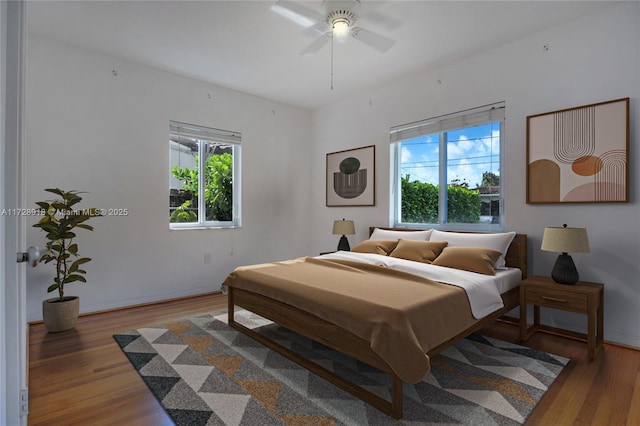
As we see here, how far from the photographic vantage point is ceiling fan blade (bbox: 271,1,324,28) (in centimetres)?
259

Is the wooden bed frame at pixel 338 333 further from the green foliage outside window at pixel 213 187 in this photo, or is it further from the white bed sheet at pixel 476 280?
the green foliage outside window at pixel 213 187

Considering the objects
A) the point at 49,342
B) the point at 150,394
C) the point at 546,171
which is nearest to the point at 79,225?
the point at 49,342

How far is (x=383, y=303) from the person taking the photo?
192cm

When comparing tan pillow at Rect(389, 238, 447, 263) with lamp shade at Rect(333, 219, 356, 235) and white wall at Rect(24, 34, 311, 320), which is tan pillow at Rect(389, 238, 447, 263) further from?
white wall at Rect(24, 34, 311, 320)

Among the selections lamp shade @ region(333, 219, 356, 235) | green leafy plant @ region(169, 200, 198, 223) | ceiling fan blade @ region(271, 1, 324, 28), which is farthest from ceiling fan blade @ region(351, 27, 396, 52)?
green leafy plant @ region(169, 200, 198, 223)

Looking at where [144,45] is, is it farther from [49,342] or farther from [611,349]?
[611,349]

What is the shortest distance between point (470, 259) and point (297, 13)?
2560 mm

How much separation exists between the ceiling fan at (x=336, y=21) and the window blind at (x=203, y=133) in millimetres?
1842

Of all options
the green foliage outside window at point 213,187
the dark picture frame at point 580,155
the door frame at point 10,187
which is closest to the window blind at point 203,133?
the green foliage outside window at point 213,187

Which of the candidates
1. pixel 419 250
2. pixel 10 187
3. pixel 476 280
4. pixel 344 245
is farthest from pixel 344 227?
pixel 10 187

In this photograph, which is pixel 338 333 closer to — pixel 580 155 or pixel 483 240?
pixel 483 240

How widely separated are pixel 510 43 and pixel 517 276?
2281 mm

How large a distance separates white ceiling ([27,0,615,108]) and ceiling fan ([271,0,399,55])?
55 mm

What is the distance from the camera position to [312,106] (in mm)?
5262
